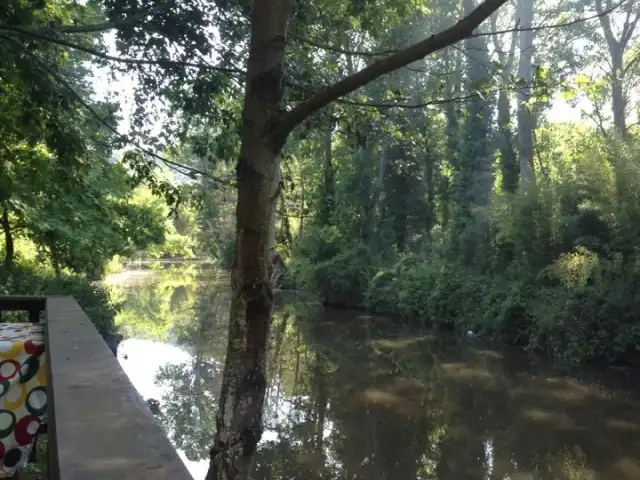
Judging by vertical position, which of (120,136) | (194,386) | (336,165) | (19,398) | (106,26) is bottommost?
(194,386)

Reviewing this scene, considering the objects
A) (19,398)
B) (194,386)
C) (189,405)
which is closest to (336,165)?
(194,386)

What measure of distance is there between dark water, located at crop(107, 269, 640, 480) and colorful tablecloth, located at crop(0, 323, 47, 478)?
4.21m

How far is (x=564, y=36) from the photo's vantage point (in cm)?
2511

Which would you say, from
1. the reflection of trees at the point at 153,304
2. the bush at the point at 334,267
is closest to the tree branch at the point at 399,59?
the reflection of trees at the point at 153,304

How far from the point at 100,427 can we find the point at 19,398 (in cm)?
170

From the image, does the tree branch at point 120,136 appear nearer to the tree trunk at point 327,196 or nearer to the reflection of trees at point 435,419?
the reflection of trees at point 435,419

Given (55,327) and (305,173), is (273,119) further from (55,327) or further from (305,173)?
(305,173)

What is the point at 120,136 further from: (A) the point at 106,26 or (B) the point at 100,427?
(B) the point at 100,427

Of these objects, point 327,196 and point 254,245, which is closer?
point 254,245

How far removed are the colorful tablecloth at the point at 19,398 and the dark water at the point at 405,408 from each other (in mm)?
4210

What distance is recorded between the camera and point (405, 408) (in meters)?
9.58

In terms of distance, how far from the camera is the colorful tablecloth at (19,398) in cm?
288

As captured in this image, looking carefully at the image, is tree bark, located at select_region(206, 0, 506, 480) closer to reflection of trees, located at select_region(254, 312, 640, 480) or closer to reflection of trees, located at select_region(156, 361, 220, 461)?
reflection of trees, located at select_region(254, 312, 640, 480)

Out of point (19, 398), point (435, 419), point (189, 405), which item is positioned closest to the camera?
point (19, 398)
